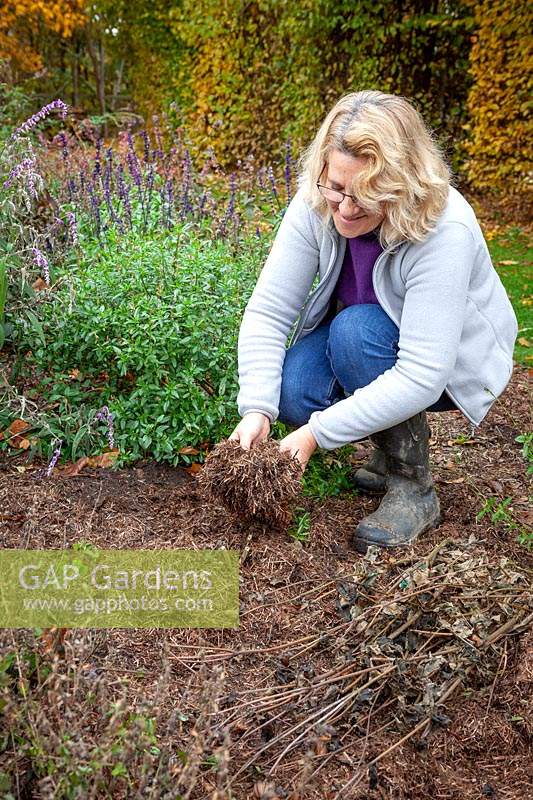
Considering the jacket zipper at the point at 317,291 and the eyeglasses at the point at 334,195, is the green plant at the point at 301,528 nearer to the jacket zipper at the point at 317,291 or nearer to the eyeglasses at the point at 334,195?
the jacket zipper at the point at 317,291

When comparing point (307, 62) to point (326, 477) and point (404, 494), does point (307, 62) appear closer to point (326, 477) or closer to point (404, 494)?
point (326, 477)

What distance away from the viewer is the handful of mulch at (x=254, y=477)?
87.7 inches

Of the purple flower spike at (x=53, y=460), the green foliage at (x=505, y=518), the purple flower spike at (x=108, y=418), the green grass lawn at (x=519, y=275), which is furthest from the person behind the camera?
the green grass lawn at (x=519, y=275)

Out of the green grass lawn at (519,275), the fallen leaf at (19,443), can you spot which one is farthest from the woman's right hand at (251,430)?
the green grass lawn at (519,275)

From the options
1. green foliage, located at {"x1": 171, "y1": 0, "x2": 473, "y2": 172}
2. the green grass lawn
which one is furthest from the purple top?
green foliage, located at {"x1": 171, "y1": 0, "x2": 473, "y2": 172}

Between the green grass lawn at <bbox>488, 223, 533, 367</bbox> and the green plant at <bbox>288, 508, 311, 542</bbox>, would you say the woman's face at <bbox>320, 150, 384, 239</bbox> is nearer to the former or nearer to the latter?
the green plant at <bbox>288, 508, 311, 542</bbox>

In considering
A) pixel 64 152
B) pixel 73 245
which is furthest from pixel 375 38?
pixel 73 245

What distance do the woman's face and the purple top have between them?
66mm

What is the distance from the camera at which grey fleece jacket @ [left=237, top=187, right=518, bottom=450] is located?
7.28 ft

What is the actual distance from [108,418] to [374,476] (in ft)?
2.86

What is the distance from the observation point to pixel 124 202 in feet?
11.0

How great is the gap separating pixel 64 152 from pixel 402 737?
2901 millimetres

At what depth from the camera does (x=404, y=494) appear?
252cm

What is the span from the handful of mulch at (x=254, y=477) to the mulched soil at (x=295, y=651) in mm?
123
